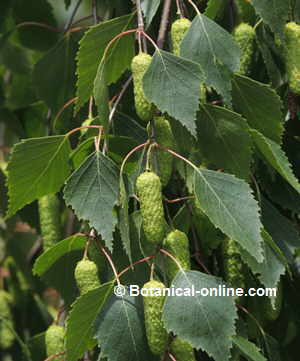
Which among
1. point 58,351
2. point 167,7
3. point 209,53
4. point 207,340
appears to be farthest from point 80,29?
point 207,340

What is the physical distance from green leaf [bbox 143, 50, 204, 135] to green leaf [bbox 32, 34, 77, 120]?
0.48 m

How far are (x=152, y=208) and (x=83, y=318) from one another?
0.17 meters

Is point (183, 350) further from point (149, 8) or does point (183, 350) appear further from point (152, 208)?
point (149, 8)

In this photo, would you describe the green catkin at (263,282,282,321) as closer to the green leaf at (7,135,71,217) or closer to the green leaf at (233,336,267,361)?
the green leaf at (233,336,267,361)

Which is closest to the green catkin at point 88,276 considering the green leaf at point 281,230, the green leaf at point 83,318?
the green leaf at point 83,318

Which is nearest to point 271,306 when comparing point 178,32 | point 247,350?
point 247,350

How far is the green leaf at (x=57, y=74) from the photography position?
1.54 meters

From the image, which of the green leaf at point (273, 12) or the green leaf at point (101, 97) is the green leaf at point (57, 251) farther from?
the green leaf at point (273, 12)

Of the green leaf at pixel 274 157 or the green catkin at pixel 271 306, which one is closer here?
the green leaf at pixel 274 157

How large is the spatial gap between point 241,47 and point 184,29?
5.3 inches

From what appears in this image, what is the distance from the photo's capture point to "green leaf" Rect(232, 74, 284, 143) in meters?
1.17

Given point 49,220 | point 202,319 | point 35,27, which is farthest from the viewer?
point 35,27

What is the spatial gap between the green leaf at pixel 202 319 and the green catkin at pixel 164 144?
14 centimetres

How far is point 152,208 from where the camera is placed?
1.04 meters
